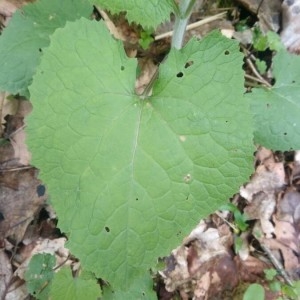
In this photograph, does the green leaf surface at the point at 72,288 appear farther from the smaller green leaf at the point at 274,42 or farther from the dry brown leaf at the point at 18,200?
the smaller green leaf at the point at 274,42

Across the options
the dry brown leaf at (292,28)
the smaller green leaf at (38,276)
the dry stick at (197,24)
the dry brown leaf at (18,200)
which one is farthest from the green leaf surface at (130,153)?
the dry brown leaf at (292,28)

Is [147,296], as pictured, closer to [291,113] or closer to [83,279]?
[83,279]

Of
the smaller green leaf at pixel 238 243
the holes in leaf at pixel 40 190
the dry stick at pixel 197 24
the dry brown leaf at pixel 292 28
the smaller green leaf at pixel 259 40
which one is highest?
the dry stick at pixel 197 24

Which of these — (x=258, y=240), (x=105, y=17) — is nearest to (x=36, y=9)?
(x=105, y=17)

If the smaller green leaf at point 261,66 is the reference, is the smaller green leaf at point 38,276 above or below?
above

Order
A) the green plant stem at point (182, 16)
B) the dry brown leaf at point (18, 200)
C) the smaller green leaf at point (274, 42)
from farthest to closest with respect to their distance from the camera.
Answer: the smaller green leaf at point (274, 42)
the dry brown leaf at point (18, 200)
the green plant stem at point (182, 16)

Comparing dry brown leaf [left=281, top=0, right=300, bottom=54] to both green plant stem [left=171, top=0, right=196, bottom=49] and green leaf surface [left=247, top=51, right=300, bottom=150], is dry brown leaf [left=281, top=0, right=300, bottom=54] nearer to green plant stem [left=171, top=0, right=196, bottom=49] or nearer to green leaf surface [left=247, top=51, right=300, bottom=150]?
green leaf surface [left=247, top=51, right=300, bottom=150]

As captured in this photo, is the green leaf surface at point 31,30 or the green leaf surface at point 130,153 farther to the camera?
the green leaf surface at point 31,30

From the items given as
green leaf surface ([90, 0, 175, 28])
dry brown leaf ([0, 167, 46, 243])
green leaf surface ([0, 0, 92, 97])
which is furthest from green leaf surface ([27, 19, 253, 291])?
dry brown leaf ([0, 167, 46, 243])
